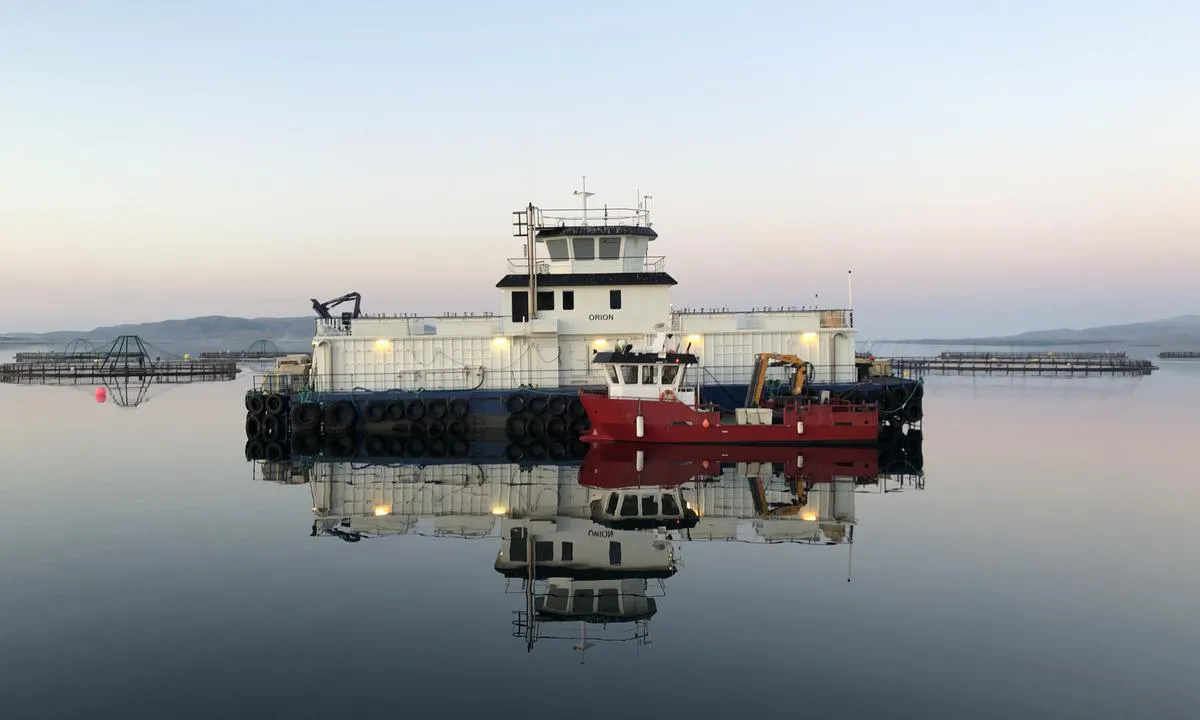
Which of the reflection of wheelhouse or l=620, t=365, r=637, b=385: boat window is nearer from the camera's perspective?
the reflection of wheelhouse

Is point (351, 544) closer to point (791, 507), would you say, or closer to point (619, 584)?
point (619, 584)

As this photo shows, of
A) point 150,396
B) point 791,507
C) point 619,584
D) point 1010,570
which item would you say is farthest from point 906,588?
point 150,396

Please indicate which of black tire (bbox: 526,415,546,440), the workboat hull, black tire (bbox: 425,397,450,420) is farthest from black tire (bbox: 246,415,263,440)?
the workboat hull

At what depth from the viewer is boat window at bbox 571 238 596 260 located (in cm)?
3731

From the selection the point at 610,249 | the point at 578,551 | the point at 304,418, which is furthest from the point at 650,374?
the point at 304,418

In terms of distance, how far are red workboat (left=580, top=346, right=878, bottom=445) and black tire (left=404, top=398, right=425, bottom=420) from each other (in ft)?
26.4

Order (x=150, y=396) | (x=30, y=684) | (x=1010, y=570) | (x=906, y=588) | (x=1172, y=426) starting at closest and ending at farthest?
(x=30, y=684) → (x=906, y=588) → (x=1010, y=570) → (x=1172, y=426) → (x=150, y=396)

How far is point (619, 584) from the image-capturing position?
49.6 feet

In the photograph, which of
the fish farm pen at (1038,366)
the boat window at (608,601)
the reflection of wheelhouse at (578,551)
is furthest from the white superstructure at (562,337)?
the fish farm pen at (1038,366)

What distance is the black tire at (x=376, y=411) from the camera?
35.0 metres

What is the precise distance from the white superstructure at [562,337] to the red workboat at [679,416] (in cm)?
592

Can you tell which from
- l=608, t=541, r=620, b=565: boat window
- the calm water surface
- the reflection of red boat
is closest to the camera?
the calm water surface

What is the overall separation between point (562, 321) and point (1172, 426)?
30760 millimetres

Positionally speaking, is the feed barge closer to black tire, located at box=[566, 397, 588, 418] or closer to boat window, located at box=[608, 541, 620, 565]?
black tire, located at box=[566, 397, 588, 418]
